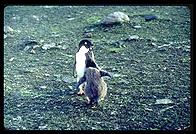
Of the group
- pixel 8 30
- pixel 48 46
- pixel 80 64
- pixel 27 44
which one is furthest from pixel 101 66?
pixel 8 30

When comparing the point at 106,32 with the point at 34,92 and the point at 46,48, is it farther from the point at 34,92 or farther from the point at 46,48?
the point at 34,92

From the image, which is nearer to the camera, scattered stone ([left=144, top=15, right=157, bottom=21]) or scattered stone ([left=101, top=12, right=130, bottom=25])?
scattered stone ([left=101, top=12, right=130, bottom=25])

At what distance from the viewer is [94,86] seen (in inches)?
152

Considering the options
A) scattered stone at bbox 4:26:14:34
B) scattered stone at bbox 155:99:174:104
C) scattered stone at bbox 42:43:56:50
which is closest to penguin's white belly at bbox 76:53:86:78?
scattered stone at bbox 155:99:174:104

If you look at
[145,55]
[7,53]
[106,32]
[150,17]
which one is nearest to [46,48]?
[7,53]

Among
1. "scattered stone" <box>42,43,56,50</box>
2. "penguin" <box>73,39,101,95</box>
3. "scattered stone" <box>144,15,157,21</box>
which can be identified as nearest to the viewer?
"penguin" <box>73,39,101,95</box>

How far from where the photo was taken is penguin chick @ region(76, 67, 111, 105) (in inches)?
152

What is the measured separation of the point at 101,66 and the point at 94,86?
3.20ft

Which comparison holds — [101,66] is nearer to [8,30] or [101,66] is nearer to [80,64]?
[80,64]

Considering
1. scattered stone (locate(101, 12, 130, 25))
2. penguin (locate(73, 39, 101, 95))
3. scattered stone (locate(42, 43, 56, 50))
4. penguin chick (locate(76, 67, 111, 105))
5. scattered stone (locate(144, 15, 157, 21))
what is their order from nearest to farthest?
1. penguin chick (locate(76, 67, 111, 105))
2. penguin (locate(73, 39, 101, 95))
3. scattered stone (locate(42, 43, 56, 50))
4. scattered stone (locate(101, 12, 130, 25))
5. scattered stone (locate(144, 15, 157, 21))

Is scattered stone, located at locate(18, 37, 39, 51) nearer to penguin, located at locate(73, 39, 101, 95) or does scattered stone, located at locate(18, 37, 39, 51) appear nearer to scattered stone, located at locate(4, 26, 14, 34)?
scattered stone, located at locate(4, 26, 14, 34)

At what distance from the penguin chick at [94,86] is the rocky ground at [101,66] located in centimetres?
10

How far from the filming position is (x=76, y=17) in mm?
6363

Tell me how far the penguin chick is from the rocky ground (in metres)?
0.10
